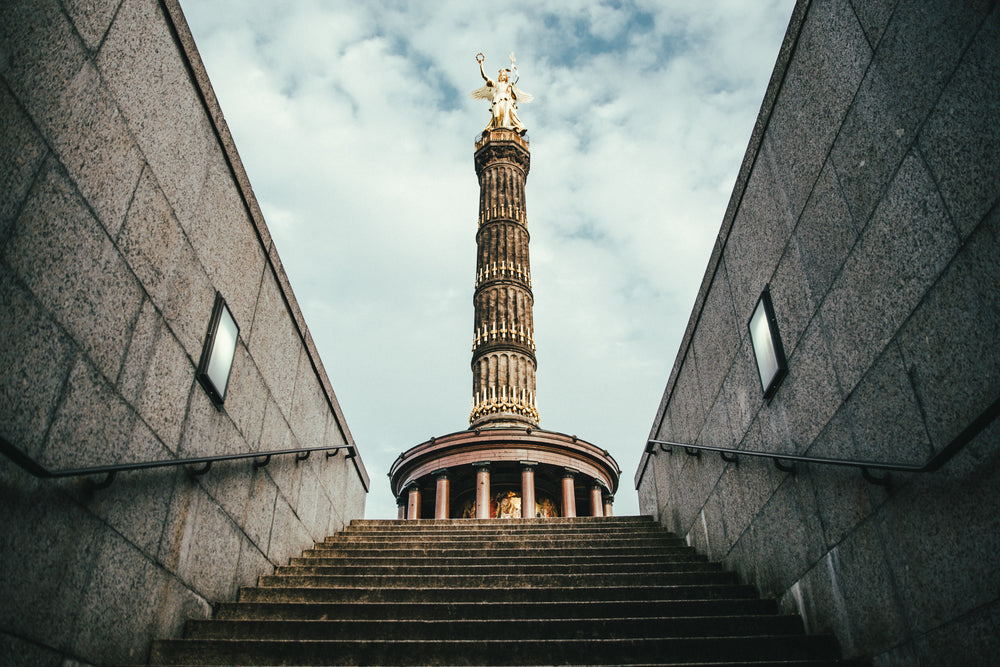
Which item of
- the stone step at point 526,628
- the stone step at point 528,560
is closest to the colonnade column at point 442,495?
the stone step at point 528,560

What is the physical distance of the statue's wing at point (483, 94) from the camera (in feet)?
99.1

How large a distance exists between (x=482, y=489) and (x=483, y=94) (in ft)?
64.4

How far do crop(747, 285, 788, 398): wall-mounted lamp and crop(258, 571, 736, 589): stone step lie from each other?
5.69 feet

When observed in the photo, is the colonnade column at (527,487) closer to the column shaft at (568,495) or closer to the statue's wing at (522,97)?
the column shaft at (568,495)

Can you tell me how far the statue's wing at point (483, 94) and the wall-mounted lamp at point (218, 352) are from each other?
86.9 ft

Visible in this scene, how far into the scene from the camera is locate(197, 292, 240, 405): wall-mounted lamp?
16.9 ft

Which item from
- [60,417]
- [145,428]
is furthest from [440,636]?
[60,417]

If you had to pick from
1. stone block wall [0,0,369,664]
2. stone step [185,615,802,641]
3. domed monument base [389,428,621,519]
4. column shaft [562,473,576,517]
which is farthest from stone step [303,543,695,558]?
column shaft [562,473,576,517]

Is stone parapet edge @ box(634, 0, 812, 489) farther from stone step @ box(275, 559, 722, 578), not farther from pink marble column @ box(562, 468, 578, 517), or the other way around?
pink marble column @ box(562, 468, 578, 517)

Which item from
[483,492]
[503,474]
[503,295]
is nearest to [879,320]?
[483,492]

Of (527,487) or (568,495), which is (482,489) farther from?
(568,495)

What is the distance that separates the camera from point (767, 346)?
5.18 meters

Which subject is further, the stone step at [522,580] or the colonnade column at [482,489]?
the colonnade column at [482,489]

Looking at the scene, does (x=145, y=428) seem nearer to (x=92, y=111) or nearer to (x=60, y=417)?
(x=60, y=417)
